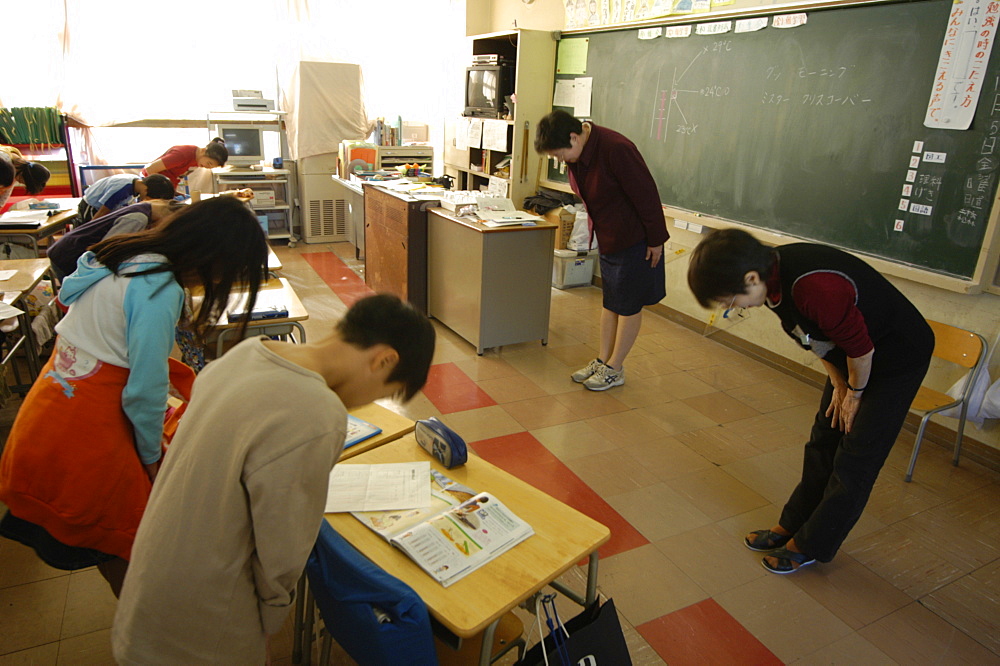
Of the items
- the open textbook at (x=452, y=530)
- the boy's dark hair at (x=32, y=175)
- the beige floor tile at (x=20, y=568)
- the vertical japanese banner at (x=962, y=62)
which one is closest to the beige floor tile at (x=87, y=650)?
the beige floor tile at (x=20, y=568)

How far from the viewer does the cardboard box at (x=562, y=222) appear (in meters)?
5.62

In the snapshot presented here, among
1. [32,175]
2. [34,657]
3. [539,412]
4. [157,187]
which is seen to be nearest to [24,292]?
[157,187]

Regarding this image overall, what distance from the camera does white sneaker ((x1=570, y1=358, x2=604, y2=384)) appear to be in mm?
3832

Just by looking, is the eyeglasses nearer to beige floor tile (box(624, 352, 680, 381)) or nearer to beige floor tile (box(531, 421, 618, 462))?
beige floor tile (box(624, 352, 680, 381))

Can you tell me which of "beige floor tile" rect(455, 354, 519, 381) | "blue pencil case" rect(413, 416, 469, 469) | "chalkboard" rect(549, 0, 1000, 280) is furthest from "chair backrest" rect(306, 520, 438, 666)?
"chalkboard" rect(549, 0, 1000, 280)

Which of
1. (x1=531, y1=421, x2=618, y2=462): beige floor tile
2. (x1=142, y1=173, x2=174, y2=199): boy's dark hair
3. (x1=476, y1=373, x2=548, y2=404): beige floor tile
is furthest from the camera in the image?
(x1=476, y1=373, x2=548, y2=404): beige floor tile

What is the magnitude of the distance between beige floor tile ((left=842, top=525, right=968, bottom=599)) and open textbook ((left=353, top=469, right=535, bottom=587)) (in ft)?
5.70

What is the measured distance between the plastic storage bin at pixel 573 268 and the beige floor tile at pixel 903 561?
347 cm

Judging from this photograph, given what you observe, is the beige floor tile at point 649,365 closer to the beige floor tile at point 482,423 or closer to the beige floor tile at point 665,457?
the beige floor tile at point 665,457

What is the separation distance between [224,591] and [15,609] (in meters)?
1.49

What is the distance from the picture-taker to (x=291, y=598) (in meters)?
1.16

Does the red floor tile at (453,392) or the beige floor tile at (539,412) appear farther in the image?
the red floor tile at (453,392)

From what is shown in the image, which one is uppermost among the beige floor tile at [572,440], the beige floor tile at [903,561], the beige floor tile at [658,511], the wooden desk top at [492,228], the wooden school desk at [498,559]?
the wooden desk top at [492,228]

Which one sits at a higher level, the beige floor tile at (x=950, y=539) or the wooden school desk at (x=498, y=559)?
the wooden school desk at (x=498, y=559)
